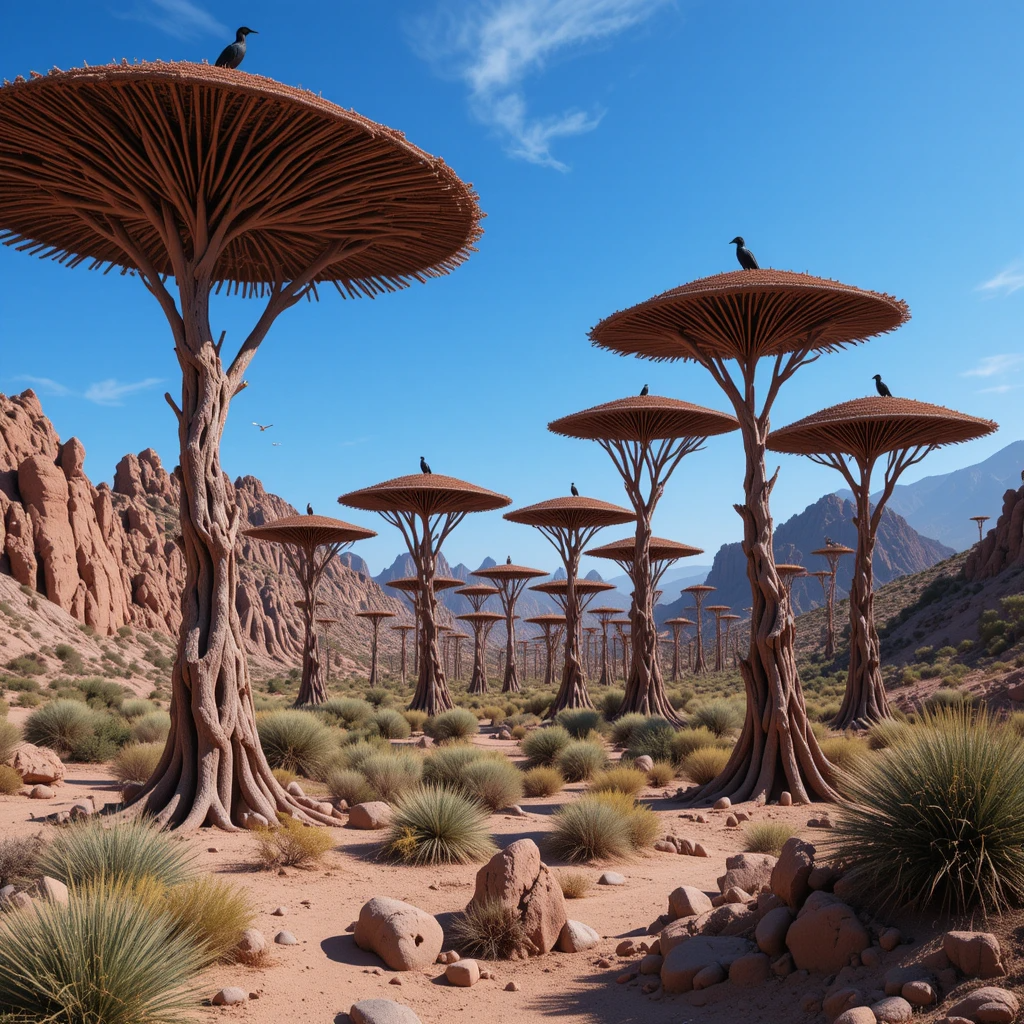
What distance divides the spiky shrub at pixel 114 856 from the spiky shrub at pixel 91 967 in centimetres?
127

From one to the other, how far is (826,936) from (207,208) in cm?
782

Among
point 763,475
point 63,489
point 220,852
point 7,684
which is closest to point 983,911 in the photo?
point 220,852

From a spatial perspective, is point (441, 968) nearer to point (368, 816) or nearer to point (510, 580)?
point (368, 816)

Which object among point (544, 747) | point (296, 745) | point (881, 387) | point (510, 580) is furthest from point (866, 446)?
point (510, 580)

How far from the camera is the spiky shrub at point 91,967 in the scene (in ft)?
11.5

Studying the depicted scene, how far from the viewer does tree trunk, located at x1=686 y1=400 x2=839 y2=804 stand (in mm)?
9797

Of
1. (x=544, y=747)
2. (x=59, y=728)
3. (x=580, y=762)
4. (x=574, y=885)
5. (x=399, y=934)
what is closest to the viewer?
(x=399, y=934)

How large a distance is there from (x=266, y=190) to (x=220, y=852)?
5.79 metres

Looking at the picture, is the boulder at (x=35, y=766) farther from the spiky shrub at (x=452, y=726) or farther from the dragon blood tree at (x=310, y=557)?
the dragon blood tree at (x=310, y=557)

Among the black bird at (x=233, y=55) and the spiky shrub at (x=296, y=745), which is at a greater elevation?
the black bird at (x=233, y=55)

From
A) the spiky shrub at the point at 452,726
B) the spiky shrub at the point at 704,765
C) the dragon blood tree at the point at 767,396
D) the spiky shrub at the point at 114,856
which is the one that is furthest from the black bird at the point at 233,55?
the spiky shrub at the point at 452,726

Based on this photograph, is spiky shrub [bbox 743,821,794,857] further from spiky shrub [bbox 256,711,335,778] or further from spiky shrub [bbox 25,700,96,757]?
spiky shrub [bbox 25,700,96,757]

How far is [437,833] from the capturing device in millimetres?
7680

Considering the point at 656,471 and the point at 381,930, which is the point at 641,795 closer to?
the point at 381,930
